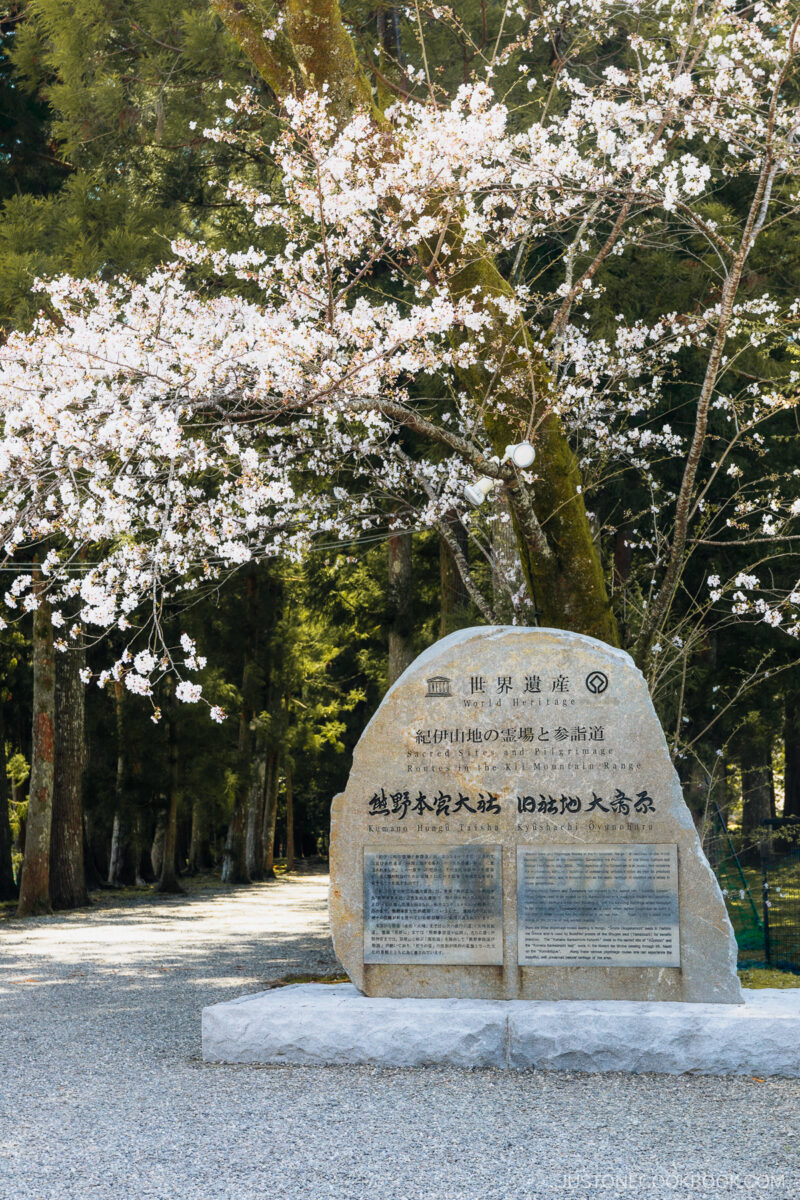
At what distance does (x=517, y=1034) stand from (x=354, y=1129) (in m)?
1.25

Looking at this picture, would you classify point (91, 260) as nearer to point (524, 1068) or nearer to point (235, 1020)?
point (235, 1020)

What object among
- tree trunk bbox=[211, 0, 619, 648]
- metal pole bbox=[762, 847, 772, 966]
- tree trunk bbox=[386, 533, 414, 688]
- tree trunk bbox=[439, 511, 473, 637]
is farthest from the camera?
tree trunk bbox=[386, 533, 414, 688]

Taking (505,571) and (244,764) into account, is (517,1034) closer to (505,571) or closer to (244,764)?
(505,571)

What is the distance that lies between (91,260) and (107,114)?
1653mm

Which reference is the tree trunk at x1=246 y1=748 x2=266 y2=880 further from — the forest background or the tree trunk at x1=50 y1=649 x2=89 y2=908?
the tree trunk at x1=50 y1=649 x2=89 y2=908

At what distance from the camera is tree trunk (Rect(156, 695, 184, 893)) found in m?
18.6

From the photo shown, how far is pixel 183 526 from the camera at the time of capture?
28.1 ft

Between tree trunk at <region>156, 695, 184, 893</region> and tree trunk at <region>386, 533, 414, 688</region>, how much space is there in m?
5.52

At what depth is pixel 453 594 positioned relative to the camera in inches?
551

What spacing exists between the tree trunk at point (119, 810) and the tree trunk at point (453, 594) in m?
6.25

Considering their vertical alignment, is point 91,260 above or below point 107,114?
below

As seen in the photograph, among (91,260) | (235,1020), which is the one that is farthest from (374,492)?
(235,1020)

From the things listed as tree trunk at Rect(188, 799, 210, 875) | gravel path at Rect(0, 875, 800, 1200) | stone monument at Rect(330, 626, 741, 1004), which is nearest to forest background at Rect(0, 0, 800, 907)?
tree trunk at Rect(188, 799, 210, 875)

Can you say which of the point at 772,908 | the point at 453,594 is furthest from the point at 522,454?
the point at 453,594
